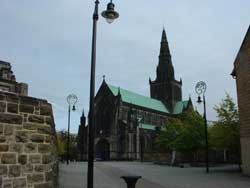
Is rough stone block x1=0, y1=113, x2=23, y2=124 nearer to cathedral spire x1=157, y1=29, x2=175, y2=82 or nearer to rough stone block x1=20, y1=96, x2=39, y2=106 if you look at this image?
rough stone block x1=20, y1=96, x2=39, y2=106

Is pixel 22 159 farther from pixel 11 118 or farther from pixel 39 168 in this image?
pixel 11 118

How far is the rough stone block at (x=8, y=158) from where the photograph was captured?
358 inches

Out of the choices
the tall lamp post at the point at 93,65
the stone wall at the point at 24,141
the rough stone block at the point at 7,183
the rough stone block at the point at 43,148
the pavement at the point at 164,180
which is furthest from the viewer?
the pavement at the point at 164,180

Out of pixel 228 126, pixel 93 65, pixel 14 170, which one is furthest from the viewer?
pixel 228 126

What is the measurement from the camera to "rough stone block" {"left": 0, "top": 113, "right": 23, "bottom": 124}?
9241 mm

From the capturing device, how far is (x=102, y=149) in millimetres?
95375

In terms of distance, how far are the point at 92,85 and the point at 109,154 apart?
83268 mm

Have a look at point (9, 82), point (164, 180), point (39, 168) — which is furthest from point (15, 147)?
point (9, 82)

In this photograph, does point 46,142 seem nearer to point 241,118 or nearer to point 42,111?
point 42,111

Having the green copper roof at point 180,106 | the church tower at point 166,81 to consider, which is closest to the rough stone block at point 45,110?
the green copper roof at point 180,106

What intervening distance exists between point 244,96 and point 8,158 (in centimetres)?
2364

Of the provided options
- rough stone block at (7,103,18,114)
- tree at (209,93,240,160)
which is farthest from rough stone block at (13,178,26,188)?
tree at (209,93,240,160)

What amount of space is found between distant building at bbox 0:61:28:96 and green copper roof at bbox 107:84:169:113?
43.5 meters

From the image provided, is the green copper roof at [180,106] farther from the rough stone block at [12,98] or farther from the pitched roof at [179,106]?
the rough stone block at [12,98]
